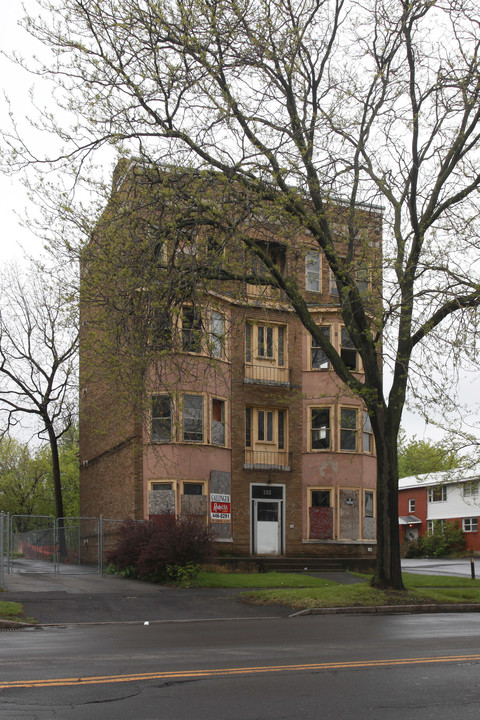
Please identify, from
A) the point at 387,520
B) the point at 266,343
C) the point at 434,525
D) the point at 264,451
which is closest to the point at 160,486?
the point at 264,451

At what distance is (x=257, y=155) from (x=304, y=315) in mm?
3969

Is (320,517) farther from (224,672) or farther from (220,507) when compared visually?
(224,672)

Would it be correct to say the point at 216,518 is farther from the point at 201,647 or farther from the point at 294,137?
the point at 201,647

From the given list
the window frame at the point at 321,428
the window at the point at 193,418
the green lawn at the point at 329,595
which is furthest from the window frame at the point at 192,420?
the green lawn at the point at 329,595

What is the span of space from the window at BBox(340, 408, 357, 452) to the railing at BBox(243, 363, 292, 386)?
2.45 metres

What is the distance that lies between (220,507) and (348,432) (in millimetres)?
5965

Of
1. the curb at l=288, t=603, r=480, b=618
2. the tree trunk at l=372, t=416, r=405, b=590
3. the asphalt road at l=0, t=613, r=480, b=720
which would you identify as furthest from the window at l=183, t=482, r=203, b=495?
the asphalt road at l=0, t=613, r=480, b=720

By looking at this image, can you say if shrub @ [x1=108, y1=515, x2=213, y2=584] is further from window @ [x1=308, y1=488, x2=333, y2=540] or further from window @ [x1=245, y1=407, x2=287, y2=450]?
window @ [x1=308, y1=488, x2=333, y2=540]

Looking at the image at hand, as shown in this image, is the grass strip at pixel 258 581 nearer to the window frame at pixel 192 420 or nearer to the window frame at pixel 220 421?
the window frame at pixel 192 420

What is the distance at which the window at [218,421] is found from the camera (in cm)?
2889

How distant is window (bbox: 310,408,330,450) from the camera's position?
3086 centimetres

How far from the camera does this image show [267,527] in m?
29.8

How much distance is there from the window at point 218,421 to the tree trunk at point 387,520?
34.8 feet

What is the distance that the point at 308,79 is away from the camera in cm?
1852
